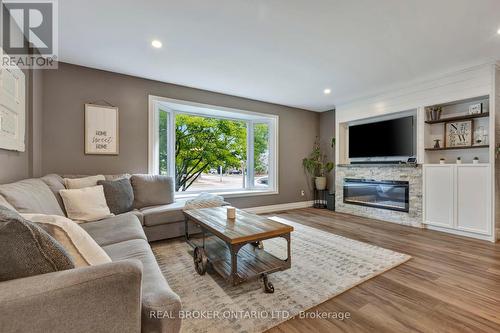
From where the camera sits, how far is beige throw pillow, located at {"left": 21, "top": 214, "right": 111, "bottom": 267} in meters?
0.98

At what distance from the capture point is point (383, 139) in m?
4.43

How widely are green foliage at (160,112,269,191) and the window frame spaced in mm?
86

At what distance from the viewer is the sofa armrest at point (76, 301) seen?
704 millimetres

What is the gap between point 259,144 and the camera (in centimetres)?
530

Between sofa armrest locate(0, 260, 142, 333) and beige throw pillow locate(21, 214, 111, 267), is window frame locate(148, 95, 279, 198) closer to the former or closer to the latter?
beige throw pillow locate(21, 214, 111, 267)

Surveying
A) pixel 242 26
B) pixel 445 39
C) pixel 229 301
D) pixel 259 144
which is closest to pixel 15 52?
pixel 242 26

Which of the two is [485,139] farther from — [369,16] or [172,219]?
[172,219]

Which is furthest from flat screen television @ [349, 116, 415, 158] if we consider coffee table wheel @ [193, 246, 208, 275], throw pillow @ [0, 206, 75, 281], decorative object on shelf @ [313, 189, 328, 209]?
throw pillow @ [0, 206, 75, 281]

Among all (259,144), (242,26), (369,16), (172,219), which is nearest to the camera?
(369,16)

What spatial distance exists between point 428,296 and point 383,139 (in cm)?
323

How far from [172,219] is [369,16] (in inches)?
121

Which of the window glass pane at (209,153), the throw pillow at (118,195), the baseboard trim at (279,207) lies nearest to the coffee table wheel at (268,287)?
the throw pillow at (118,195)

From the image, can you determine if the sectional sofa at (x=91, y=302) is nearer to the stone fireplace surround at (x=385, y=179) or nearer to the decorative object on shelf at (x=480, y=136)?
the stone fireplace surround at (x=385, y=179)

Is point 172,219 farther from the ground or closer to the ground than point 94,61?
closer to the ground
